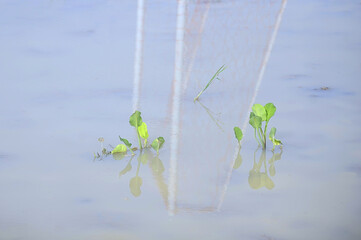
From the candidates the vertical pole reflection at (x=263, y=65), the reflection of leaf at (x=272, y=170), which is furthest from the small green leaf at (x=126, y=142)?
the reflection of leaf at (x=272, y=170)

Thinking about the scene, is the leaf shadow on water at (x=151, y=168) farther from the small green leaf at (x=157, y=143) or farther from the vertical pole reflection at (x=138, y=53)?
the vertical pole reflection at (x=138, y=53)

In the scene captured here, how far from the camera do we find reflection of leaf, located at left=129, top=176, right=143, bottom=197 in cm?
186

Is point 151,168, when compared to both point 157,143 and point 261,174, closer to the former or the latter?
point 157,143

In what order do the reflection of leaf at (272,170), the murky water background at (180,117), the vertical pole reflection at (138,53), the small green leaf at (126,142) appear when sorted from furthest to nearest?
the vertical pole reflection at (138,53) → the small green leaf at (126,142) → the reflection of leaf at (272,170) → the murky water background at (180,117)

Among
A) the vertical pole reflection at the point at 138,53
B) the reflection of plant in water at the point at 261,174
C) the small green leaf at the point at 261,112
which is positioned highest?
the vertical pole reflection at the point at 138,53

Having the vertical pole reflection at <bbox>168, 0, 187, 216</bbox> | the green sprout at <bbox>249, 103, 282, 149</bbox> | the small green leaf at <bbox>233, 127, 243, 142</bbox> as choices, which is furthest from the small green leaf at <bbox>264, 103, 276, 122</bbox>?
the vertical pole reflection at <bbox>168, 0, 187, 216</bbox>

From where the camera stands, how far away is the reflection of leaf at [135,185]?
6.12ft

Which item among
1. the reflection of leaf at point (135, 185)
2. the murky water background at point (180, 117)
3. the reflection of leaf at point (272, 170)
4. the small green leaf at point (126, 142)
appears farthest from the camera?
the small green leaf at point (126, 142)

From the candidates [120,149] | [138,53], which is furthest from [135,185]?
[138,53]

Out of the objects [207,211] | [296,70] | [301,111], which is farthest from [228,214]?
[296,70]

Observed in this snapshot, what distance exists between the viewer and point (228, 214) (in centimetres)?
172

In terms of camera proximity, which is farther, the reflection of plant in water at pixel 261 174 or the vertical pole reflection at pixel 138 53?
the vertical pole reflection at pixel 138 53

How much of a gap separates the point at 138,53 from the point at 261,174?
126 centimetres

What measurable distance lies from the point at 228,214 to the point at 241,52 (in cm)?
143
